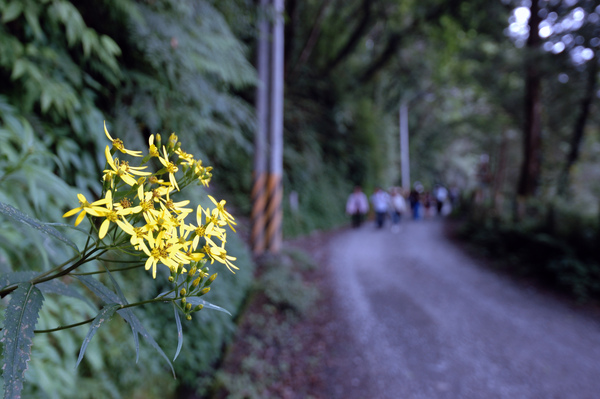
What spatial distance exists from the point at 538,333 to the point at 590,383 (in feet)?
3.54

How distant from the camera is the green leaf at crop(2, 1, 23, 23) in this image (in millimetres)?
1652

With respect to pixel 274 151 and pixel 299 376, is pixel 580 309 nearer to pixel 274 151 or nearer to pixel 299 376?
pixel 299 376

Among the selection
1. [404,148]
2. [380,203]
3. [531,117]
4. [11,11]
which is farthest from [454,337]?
[404,148]

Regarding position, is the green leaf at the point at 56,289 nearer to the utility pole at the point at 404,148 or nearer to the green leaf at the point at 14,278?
the green leaf at the point at 14,278

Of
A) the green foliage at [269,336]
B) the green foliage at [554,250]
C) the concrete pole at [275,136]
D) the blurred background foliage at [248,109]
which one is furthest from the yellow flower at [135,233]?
the green foliage at [554,250]

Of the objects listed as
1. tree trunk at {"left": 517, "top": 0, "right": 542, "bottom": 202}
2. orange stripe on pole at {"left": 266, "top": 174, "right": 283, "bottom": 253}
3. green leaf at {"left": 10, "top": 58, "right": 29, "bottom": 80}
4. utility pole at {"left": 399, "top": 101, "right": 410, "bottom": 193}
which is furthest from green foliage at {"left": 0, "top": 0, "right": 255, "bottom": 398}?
utility pole at {"left": 399, "top": 101, "right": 410, "bottom": 193}

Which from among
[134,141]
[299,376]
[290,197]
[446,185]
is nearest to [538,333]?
[299,376]

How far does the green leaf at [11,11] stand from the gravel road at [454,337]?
144 inches

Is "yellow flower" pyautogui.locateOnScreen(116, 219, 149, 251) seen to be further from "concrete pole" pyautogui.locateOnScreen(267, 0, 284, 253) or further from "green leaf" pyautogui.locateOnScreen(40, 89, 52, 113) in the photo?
"concrete pole" pyautogui.locateOnScreen(267, 0, 284, 253)

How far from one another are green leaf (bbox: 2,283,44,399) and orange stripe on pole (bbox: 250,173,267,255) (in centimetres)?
604

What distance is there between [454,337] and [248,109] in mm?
3749

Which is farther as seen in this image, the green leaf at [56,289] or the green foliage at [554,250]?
the green foliage at [554,250]

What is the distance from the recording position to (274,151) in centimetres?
665

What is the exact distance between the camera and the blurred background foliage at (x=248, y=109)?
6.11ft
